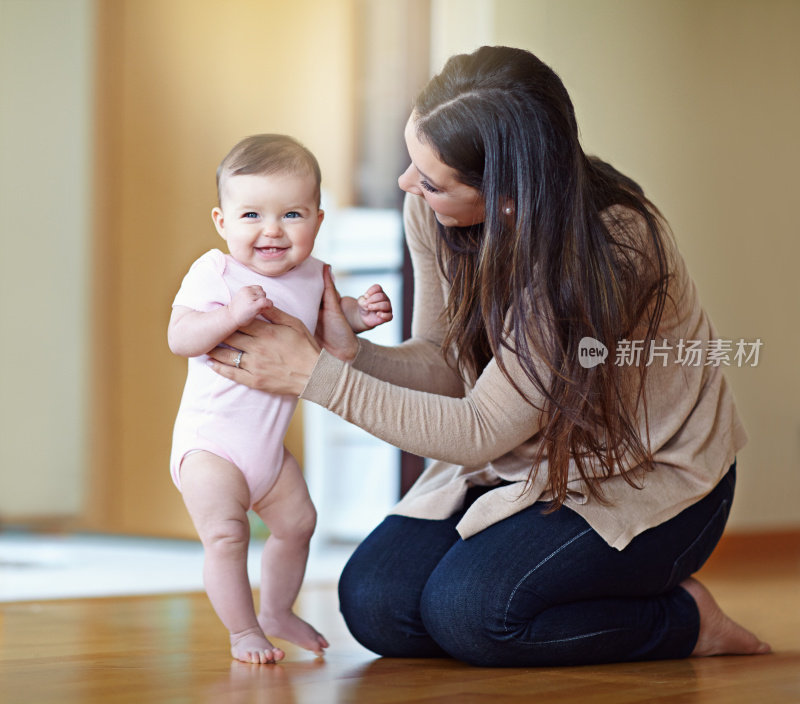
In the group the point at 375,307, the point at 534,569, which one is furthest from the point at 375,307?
the point at 534,569

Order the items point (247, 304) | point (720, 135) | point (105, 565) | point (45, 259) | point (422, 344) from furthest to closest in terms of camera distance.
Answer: point (45, 259), point (720, 135), point (105, 565), point (422, 344), point (247, 304)

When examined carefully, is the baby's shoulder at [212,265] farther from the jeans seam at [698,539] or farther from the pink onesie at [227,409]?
the jeans seam at [698,539]

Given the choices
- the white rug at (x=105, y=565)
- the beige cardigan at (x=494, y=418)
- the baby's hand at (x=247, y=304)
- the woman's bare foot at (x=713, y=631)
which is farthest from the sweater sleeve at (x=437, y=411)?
the white rug at (x=105, y=565)

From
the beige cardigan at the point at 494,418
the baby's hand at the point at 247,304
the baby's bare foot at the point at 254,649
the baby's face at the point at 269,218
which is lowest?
the baby's bare foot at the point at 254,649

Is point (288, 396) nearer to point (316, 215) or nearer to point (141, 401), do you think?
point (316, 215)

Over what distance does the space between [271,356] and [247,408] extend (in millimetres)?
93

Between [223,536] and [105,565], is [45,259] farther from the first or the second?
[223,536]

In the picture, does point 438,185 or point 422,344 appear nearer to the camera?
point 438,185

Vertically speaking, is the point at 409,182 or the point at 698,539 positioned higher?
the point at 409,182

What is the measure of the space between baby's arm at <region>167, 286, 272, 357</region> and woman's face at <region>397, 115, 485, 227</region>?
0.84 feet

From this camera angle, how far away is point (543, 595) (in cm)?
129

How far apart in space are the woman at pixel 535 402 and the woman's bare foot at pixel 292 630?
11 centimetres

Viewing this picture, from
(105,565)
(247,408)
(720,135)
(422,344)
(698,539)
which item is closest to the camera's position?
(247,408)

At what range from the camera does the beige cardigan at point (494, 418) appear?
1244 millimetres
